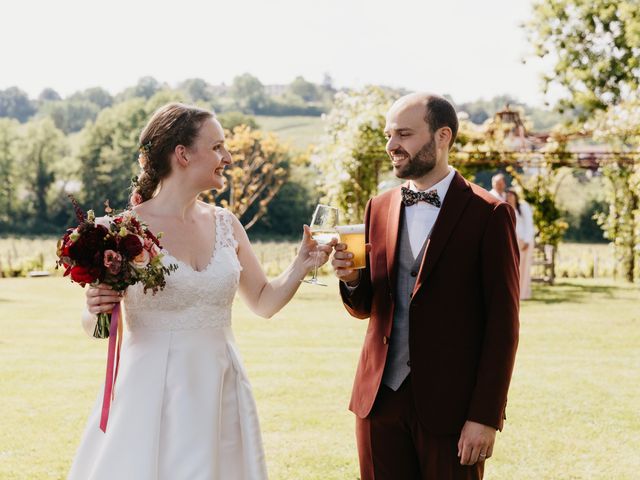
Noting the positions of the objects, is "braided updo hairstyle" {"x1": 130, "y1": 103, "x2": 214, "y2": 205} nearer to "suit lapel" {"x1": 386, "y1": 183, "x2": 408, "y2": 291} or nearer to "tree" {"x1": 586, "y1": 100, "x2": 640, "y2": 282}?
"suit lapel" {"x1": 386, "y1": 183, "x2": 408, "y2": 291}

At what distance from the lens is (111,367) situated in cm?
396

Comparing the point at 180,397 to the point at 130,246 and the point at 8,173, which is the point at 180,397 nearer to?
the point at 130,246

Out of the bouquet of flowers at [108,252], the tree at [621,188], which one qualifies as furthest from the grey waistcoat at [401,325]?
the tree at [621,188]

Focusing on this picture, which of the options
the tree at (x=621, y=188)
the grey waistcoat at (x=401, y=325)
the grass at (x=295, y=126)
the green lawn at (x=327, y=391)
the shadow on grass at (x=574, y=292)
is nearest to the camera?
the grey waistcoat at (x=401, y=325)

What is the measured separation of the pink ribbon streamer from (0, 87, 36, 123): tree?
133m

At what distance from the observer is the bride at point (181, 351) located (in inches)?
157

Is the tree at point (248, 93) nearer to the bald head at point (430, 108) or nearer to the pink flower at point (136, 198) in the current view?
the pink flower at point (136, 198)

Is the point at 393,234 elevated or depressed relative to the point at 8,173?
elevated

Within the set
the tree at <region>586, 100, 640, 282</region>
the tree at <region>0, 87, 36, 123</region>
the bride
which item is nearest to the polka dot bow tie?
the bride

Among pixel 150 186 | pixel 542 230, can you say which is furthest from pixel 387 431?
pixel 542 230

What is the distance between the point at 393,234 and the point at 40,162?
78.6 meters

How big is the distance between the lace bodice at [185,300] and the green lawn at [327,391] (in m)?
2.63

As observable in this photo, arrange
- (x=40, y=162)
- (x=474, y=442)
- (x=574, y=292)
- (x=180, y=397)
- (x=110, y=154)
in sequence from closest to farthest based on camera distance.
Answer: (x=474, y=442), (x=180, y=397), (x=574, y=292), (x=110, y=154), (x=40, y=162)

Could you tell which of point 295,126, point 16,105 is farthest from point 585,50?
point 16,105
